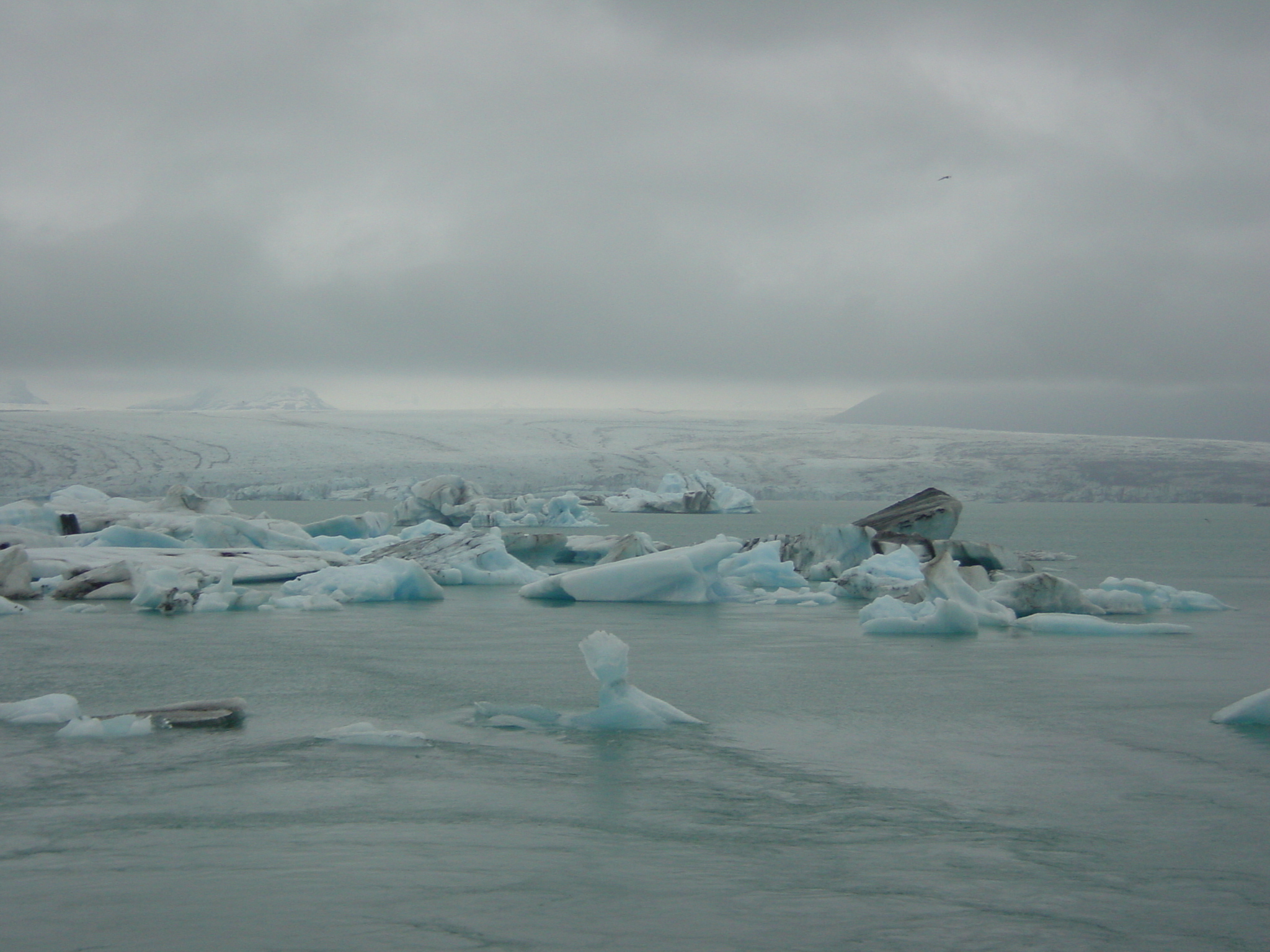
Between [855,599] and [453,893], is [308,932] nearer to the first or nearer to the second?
[453,893]

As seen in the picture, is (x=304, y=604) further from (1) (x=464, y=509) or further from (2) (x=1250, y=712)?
(1) (x=464, y=509)

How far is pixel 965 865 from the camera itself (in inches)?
119

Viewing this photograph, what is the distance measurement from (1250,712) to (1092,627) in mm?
3189

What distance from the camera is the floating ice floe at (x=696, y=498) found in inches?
1312

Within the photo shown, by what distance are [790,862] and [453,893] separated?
2.94ft


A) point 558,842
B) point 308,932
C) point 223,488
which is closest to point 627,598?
point 558,842

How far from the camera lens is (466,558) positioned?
1237 centimetres

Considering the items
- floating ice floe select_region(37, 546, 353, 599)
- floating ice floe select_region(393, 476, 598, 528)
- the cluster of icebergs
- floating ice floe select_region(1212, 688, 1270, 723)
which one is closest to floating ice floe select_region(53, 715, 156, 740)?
the cluster of icebergs

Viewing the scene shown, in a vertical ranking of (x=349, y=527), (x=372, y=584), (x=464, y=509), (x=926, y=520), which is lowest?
(x=464, y=509)

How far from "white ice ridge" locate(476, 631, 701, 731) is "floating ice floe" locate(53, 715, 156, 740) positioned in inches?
53.6

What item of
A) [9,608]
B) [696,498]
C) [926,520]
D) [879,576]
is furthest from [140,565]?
[696,498]

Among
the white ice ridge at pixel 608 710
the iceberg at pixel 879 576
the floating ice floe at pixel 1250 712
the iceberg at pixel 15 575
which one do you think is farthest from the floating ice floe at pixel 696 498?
→ the white ice ridge at pixel 608 710

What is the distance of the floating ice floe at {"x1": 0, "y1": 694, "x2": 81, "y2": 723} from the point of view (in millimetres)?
4727

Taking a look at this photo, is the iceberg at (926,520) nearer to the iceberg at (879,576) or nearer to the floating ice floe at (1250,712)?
the iceberg at (879,576)
